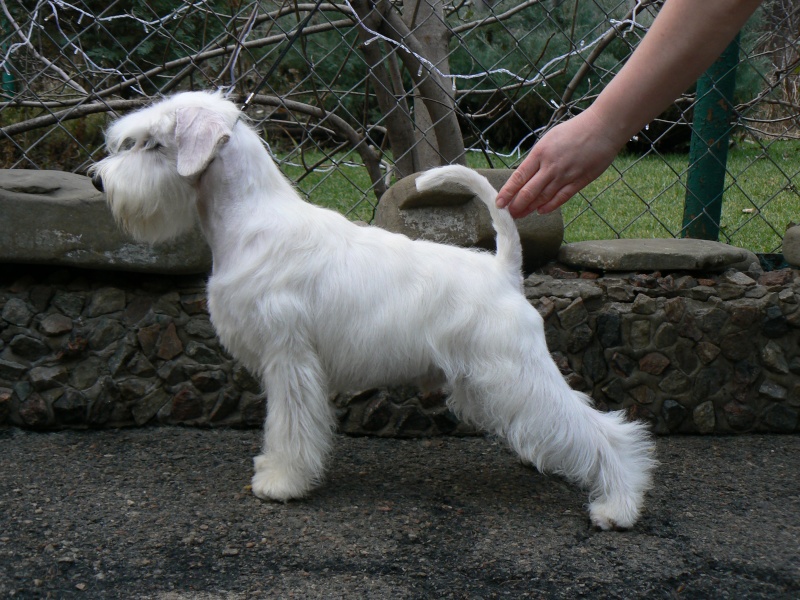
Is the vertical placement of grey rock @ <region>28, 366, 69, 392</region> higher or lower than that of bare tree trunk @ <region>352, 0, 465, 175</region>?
lower

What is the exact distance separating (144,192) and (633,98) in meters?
1.76

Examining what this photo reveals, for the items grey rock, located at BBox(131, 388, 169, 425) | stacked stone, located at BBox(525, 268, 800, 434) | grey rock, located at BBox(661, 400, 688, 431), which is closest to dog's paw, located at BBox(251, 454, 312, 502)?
grey rock, located at BBox(131, 388, 169, 425)

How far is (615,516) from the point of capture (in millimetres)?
3074

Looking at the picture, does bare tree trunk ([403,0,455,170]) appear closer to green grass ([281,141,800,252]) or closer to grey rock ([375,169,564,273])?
green grass ([281,141,800,252])

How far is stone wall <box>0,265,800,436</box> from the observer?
393 centimetres

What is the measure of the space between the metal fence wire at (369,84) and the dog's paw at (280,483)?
158 centimetres

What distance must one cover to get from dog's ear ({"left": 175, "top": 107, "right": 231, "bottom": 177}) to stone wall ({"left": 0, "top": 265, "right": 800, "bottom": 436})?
3.73 ft

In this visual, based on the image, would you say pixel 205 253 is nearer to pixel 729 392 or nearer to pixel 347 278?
pixel 347 278

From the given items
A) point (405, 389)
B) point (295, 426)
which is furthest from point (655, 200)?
point (295, 426)

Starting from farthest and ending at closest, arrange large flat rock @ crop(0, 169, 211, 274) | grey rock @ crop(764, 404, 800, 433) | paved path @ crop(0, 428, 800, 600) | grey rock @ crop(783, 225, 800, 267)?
grey rock @ crop(783, 225, 800, 267), grey rock @ crop(764, 404, 800, 433), large flat rock @ crop(0, 169, 211, 274), paved path @ crop(0, 428, 800, 600)

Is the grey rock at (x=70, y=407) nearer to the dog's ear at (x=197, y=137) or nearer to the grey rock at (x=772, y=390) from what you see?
the dog's ear at (x=197, y=137)

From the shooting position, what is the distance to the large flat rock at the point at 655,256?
4.13 meters

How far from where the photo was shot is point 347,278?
10.3 feet

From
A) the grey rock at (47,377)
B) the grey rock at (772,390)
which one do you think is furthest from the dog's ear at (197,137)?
the grey rock at (772,390)
